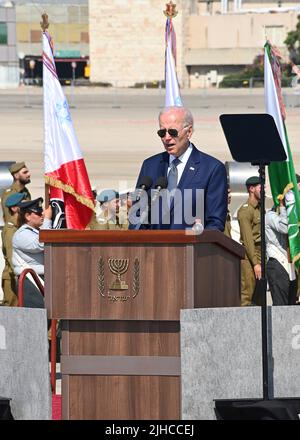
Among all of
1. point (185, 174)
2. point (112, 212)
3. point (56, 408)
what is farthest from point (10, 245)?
point (185, 174)

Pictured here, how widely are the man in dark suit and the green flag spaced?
12.3 feet

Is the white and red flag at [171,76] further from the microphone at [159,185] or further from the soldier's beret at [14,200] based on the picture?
the microphone at [159,185]

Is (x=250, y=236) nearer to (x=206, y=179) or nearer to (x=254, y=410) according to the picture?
(x=206, y=179)

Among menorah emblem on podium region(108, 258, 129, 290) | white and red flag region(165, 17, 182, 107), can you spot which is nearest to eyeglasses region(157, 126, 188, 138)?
menorah emblem on podium region(108, 258, 129, 290)

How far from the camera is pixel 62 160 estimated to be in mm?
9758

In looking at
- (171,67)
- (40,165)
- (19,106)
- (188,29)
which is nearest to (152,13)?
(188,29)

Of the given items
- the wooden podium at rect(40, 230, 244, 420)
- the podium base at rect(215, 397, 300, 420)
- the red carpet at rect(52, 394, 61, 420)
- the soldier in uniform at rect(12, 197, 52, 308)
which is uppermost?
the soldier in uniform at rect(12, 197, 52, 308)

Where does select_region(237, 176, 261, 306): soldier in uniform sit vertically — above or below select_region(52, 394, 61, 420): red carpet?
above

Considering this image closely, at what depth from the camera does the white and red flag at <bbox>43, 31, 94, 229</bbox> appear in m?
9.20

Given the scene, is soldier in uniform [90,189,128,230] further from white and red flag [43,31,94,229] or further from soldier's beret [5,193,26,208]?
soldier's beret [5,193,26,208]

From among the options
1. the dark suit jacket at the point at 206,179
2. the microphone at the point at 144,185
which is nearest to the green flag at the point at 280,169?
the dark suit jacket at the point at 206,179

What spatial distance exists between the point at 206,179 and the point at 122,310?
1004mm

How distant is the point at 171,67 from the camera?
12500 mm

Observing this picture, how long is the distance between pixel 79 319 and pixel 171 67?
6.96 metres
